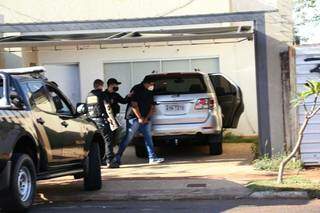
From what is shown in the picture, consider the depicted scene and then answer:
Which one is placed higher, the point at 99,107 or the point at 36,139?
the point at 36,139

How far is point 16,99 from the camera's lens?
25.8 feet

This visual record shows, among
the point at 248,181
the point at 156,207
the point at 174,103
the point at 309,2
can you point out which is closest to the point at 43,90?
the point at 156,207

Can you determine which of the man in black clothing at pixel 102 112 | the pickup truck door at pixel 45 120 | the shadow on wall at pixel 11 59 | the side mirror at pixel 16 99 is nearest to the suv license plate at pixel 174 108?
the man in black clothing at pixel 102 112

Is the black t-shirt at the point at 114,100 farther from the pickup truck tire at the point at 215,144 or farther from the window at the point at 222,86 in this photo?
the window at the point at 222,86

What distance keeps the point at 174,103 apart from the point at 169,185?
3.31 meters

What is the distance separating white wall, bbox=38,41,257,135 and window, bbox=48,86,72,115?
8.50 meters

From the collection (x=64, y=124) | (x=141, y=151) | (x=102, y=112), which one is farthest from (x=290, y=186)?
(x=141, y=151)

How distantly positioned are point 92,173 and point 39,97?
1.70 metres

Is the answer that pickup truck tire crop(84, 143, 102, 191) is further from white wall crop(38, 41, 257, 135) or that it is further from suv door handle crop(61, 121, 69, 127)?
white wall crop(38, 41, 257, 135)

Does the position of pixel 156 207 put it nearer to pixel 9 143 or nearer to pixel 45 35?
pixel 9 143

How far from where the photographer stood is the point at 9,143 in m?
7.15

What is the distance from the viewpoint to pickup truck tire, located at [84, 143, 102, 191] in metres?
9.73

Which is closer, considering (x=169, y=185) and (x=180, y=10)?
(x=169, y=185)

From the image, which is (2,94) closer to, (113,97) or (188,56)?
(113,97)
